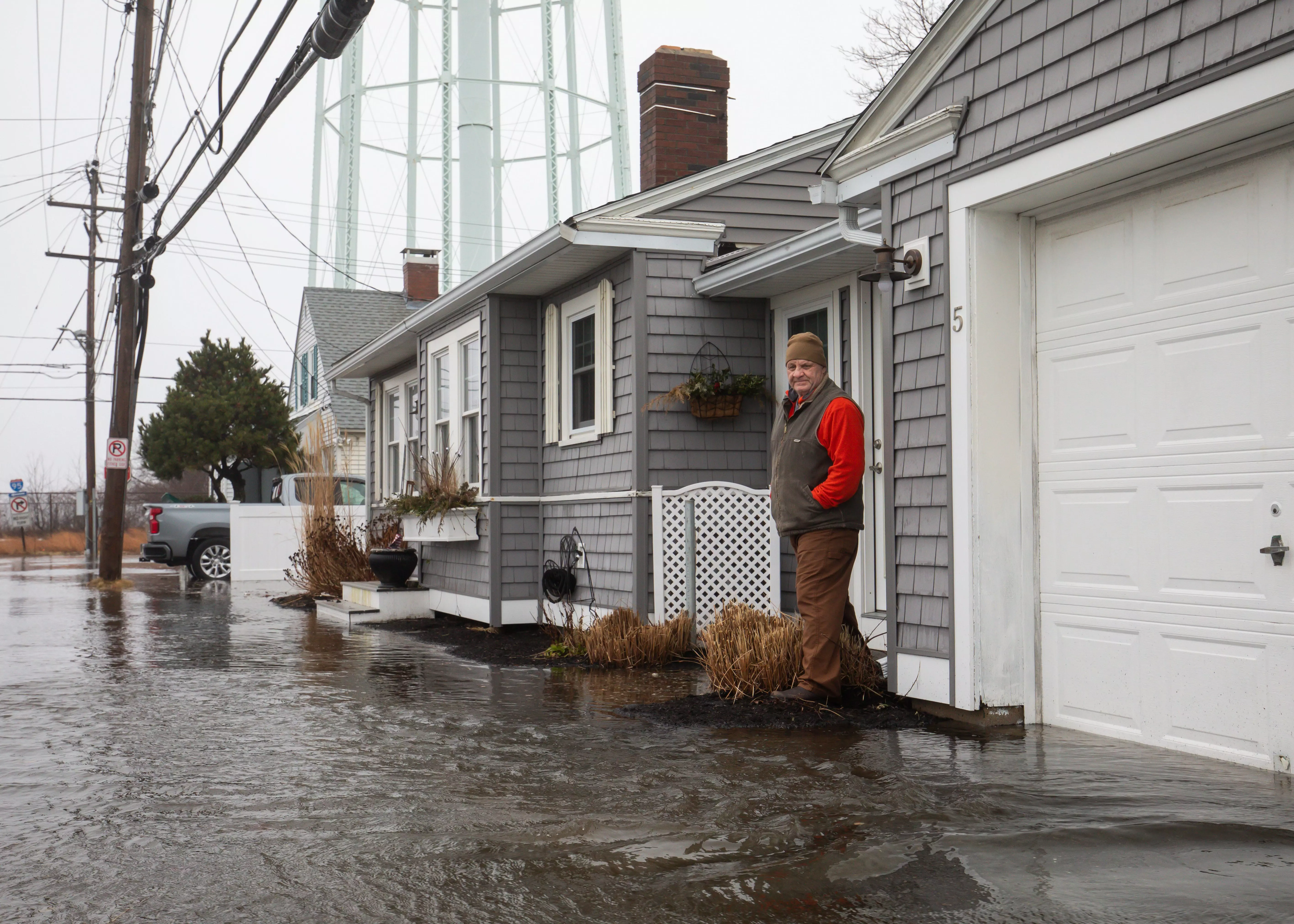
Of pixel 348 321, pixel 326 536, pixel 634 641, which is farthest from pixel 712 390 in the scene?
pixel 348 321

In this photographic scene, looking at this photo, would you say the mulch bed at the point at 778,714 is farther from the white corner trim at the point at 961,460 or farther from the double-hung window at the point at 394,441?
the double-hung window at the point at 394,441

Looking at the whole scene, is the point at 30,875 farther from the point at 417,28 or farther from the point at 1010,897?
the point at 417,28

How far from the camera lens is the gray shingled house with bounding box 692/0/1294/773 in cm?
495

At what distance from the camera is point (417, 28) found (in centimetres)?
2922

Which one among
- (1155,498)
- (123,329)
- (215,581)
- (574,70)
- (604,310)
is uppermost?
Result: (574,70)

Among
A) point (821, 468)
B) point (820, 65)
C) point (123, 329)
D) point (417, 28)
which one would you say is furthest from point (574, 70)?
point (821, 468)

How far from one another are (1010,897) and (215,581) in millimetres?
20036

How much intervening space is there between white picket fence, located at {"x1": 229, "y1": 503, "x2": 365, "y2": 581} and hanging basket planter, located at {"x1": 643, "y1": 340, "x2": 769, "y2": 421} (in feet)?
38.5

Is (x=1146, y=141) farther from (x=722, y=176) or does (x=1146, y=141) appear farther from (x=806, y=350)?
(x=722, y=176)

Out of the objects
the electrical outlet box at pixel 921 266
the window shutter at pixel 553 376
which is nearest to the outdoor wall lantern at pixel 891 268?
the electrical outlet box at pixel 921 266

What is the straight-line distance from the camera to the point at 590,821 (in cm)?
437

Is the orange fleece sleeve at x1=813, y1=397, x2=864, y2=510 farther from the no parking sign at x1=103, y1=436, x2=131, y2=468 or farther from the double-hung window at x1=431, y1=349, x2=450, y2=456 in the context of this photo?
the no parking sign at x1=103, y1=436, x2=131, y2=468

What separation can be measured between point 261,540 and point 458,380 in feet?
30.9

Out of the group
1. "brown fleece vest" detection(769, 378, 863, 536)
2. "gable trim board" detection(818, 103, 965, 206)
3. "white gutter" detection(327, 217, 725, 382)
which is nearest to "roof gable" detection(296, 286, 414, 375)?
"white gutter" detection(327, 217, 725, 382)
